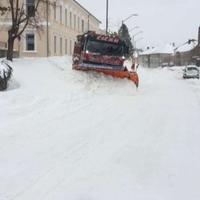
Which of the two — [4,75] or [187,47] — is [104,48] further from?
[187,47]

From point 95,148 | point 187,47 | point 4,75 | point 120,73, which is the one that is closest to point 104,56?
point 120,73

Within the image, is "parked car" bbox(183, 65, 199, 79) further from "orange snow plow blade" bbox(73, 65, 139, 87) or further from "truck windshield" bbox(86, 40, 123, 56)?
"orange snow plow blade" bbox(73, 65, 139, 87)

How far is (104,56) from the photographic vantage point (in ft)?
101

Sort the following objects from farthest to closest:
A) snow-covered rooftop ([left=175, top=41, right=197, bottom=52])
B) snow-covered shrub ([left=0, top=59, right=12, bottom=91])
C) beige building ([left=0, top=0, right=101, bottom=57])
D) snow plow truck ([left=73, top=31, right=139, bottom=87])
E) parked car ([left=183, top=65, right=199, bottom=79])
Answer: snow-covered rooftop ([left=175, top=41, right=197, bottom=52]), beige building ([left=0, top=0, right=101, bottom=57]), parked car ([left=183, top=65, right=199, bottom=79]), snow plow truck ([left=73, top=31, right=139, bottom=87]), snow-covered shrub ([left=0, top=59, right=12, bottom=91])

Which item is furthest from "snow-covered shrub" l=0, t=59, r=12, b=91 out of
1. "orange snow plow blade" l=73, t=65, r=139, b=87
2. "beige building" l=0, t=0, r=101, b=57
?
"beige building" l=0, t=0, r=101, b=57

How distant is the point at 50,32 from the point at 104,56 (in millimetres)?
34040

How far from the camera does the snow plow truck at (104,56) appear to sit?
99.1 feet

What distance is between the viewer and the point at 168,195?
7.72m

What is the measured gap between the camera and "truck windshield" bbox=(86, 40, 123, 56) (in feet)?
102

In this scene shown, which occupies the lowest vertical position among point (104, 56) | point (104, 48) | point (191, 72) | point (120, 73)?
point (191, 72)

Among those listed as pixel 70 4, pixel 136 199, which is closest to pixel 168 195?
pixel 136 199

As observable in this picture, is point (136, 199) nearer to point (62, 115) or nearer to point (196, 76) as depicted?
point (62, 115)

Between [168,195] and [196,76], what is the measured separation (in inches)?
2054

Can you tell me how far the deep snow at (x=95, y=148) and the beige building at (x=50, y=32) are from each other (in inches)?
1494
